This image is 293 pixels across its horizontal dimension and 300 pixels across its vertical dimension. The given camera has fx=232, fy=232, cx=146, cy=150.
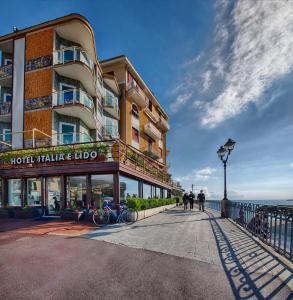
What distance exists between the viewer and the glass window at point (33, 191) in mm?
14817

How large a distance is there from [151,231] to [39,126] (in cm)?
1322

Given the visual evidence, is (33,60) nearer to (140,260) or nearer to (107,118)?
(107,118)

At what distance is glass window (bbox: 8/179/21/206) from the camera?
1550 centimetres

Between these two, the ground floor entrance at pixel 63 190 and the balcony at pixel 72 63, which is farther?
the balcony at pixel 72 63

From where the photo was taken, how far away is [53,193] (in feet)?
48.3

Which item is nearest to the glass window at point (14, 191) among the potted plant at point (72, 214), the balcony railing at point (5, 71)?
the potted plant at point (72, 214)

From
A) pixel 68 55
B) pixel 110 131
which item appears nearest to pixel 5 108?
pixel 68 55

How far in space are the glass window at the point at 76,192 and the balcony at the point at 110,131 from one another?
1046 centimetres

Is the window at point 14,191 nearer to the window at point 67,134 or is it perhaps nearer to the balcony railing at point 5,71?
the window at point 67,134

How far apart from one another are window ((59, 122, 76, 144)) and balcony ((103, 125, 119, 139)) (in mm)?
5452

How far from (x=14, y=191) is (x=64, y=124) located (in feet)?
20.5

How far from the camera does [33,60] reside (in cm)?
1925

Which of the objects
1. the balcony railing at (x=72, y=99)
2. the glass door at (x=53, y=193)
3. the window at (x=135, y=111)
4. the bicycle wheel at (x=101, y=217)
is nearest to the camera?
the bicycle wheel at (x=101, y=217)

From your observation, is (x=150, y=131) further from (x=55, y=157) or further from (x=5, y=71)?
(x=55, y=157)
